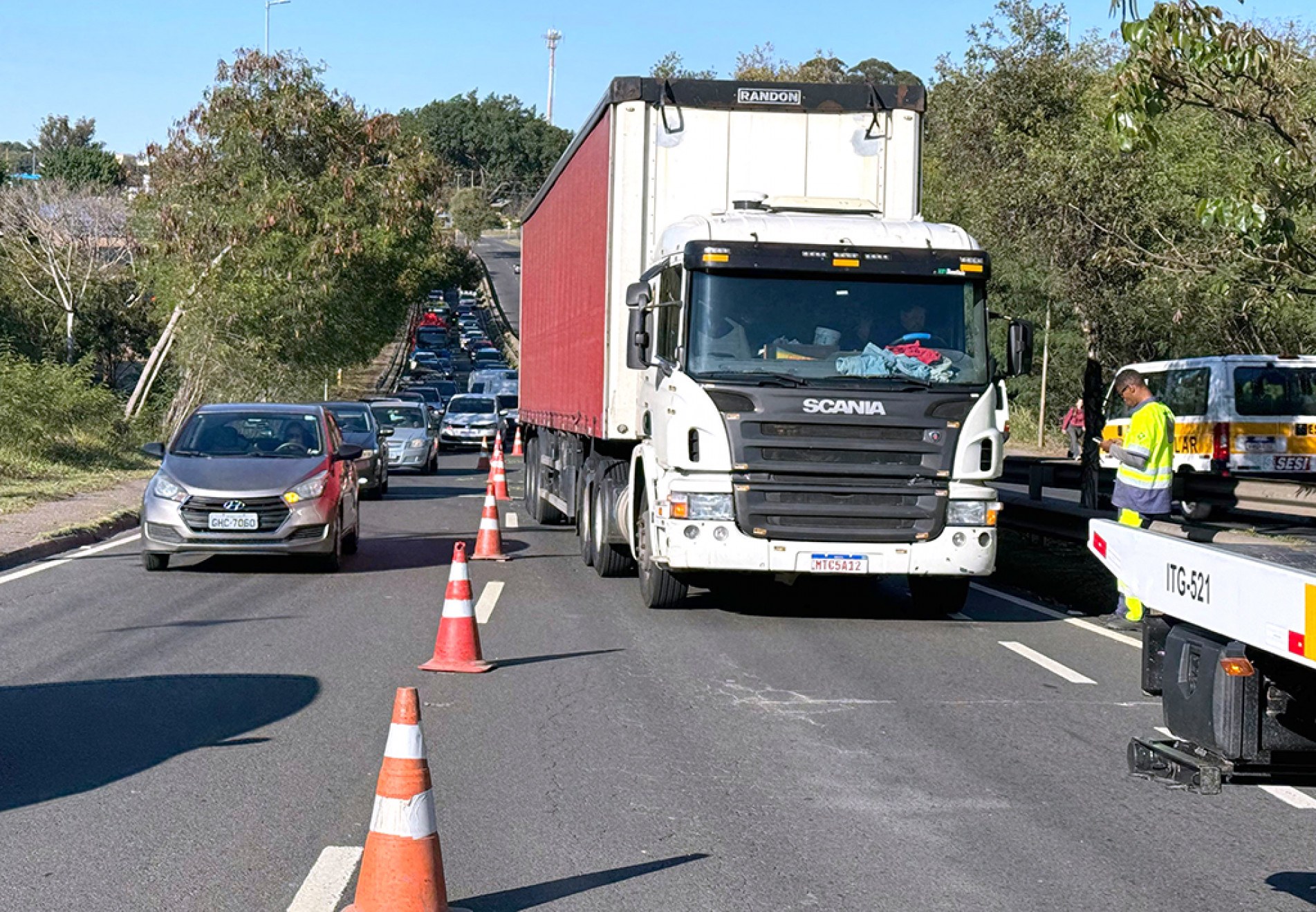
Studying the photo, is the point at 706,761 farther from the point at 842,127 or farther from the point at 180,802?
the point at 842,127

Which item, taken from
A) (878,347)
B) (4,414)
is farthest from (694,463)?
(4,414)

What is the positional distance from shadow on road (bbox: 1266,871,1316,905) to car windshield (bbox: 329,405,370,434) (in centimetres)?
2179

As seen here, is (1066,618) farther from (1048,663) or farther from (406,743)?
(406,743)

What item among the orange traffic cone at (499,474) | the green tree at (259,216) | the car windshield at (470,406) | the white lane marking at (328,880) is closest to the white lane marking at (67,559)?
the orange traffic cone at (499,474)

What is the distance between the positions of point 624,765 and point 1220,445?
17.7m

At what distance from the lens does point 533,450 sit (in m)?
22.4

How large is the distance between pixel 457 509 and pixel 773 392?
12.4 meters

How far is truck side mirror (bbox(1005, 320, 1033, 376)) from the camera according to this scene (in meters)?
12.2

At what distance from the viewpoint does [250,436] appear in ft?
53.0

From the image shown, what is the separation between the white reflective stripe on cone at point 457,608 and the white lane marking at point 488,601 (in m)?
1.69

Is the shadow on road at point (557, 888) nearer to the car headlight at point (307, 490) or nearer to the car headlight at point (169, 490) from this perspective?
the car headlight at point (307, 490)

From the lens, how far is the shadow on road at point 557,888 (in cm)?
547

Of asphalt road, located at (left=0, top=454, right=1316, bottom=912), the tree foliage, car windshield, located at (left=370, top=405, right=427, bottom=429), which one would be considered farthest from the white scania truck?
the tree foliage

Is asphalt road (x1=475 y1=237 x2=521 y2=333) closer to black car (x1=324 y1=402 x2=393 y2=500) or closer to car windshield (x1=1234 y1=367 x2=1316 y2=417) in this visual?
black car (x1=324 y1=402 x2=393 y2=500)
